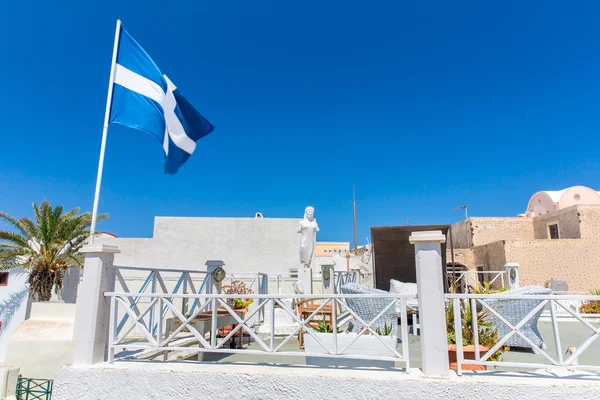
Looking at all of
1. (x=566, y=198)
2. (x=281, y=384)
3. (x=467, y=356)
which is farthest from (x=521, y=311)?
(x=566, y=198)

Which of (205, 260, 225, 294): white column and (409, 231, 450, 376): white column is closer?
(409, 231, 450, 376): white column

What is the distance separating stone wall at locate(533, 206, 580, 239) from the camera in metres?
20.3

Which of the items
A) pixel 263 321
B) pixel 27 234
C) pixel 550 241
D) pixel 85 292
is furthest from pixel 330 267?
pixel 550 241

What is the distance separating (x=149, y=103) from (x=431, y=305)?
5285 millimetres

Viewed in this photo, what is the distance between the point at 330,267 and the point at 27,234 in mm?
13761

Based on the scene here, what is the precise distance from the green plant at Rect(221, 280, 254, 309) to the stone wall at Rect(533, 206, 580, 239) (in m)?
18.2

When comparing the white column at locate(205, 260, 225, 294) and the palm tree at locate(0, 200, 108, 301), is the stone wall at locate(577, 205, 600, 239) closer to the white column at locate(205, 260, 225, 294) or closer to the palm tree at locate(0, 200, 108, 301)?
the white column at locate(205, 260, 225, 294)

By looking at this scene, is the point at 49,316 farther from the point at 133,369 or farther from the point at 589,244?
the point at 589,244

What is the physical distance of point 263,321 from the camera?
29.0 ft

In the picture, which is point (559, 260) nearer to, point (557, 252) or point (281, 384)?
point (557, 252)

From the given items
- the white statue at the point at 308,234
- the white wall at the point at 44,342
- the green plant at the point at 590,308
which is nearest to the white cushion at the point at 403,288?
the white statue at the point at 308,234

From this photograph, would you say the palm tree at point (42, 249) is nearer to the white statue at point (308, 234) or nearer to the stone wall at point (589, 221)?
the white statue at point (308, 234)

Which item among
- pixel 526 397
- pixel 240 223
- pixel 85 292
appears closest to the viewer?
pixel 526 397

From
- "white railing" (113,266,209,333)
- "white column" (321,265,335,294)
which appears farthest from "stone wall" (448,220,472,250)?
"white railing" (113,266,209,333)
